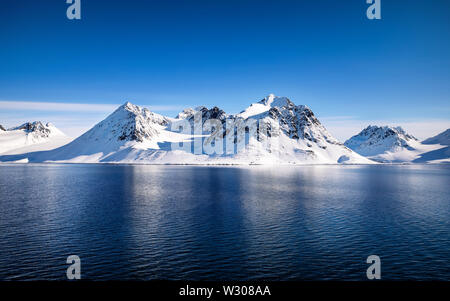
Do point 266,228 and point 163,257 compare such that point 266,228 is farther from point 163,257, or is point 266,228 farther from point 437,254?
point 437,254

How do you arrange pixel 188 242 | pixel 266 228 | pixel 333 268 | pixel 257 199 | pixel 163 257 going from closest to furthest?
pixel 333 268, pixel 163 257, pixel 188 242, pixel 266 228, pixel 257 199

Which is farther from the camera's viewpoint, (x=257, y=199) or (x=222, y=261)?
(x=257, y=199)

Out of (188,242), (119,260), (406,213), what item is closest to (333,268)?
(188,242)

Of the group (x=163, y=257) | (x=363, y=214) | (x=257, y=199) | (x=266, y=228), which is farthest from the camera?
(x=257, y=199)

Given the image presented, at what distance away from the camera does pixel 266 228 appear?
4706cm

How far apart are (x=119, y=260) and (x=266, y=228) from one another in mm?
22614

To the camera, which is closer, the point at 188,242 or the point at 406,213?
the point at 188,242

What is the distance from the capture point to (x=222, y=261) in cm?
3312

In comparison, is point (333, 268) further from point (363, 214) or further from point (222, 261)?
point (363, 214)
